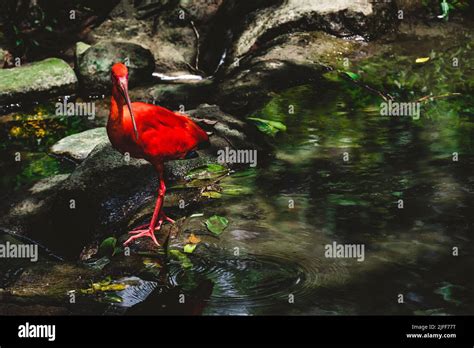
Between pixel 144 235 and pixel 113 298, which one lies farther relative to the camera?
pixel 144 235

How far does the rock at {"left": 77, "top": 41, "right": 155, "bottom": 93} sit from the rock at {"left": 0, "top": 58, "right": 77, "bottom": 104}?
0.61 ft

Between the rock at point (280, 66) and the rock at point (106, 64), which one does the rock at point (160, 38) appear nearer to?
the rock at point (106, 64)

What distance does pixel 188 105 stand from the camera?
894 cm

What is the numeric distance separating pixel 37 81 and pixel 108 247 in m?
4.72

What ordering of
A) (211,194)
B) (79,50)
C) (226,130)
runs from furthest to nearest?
(79,50), (226,130), (211,194)

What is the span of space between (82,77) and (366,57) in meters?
3.26

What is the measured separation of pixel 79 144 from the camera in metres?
7.71

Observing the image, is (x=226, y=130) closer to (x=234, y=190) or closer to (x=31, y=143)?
(x=234, y=190)

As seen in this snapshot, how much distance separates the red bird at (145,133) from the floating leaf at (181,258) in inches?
6.7

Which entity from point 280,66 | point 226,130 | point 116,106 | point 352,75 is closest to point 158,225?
point 116,106

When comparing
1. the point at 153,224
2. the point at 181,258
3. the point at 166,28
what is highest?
the point at 166,28

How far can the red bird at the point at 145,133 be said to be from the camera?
5.14 m

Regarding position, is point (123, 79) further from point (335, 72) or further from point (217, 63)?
point (217, 63)

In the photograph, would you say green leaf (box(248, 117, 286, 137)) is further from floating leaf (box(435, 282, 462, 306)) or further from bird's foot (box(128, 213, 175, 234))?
floating leaf (box(435, 282, 462, 306))
